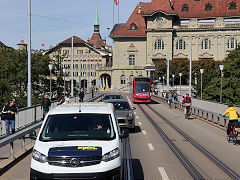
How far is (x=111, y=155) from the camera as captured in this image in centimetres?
724

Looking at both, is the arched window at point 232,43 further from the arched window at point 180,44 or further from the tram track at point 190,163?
the tram track at point 190,163

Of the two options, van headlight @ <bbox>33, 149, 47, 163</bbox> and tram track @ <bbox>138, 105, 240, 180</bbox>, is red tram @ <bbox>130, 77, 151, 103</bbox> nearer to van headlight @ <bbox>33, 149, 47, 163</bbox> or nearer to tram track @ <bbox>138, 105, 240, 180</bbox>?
tram track @ <bbox>138, 105, 240, 180</bbox>

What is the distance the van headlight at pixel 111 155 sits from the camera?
7126 millimetres

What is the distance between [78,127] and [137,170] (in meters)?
2.68

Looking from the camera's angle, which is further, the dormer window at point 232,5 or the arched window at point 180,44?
the arched window at point 180,44

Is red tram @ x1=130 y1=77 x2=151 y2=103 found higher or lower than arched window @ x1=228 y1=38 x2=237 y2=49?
lower

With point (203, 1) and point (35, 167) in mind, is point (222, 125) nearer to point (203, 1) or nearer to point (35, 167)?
point (35, 167)

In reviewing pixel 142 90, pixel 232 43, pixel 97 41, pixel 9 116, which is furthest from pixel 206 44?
pixel 9 116

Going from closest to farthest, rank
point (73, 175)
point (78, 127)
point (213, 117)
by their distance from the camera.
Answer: point (73, 175), point (78, 127), point (213, 117)

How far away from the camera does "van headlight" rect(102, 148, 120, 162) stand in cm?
713

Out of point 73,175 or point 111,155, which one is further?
point 111,155

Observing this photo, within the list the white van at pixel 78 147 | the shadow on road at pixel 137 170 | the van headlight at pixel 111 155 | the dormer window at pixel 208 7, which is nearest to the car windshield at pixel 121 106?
the shadow on road at pixel 137 170

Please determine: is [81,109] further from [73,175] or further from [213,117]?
[213,117]

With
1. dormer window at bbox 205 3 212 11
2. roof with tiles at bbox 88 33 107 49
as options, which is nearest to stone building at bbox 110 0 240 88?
dormer window at bbox 205 3 212 11
